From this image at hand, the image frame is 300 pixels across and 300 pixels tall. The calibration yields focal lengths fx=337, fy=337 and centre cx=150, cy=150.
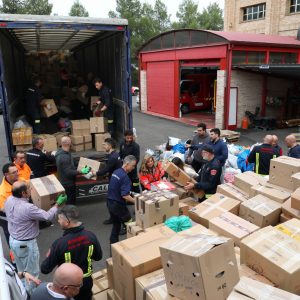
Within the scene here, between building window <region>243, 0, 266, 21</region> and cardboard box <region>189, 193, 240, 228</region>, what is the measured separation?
23978 mm

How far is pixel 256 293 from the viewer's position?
2.51 meters

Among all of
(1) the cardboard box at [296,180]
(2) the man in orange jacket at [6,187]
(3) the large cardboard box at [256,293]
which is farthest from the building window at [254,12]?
(3) the large cardboard box at [256,293]

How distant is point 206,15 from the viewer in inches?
2202

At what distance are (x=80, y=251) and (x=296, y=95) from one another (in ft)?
54.6

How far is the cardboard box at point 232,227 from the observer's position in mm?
3845

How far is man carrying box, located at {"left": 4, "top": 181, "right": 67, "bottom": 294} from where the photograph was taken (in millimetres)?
4078

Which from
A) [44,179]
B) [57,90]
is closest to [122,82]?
[44,179]

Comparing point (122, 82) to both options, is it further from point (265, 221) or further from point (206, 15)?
point (206, 15)

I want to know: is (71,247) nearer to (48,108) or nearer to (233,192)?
(233,192)

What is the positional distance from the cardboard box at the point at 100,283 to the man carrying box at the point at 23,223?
0.73 m

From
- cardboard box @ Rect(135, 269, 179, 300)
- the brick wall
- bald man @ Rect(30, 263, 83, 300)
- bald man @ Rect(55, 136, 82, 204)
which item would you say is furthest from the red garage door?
bald man @ Rect(30, 263, 83, 300)

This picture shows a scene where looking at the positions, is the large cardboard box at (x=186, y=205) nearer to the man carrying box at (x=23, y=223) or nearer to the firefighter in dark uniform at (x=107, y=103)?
the man carrying box at (x=23, y=223)

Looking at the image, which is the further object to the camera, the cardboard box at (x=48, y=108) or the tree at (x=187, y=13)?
the tree at (x=187, y=13)

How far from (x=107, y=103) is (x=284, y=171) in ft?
15.2
